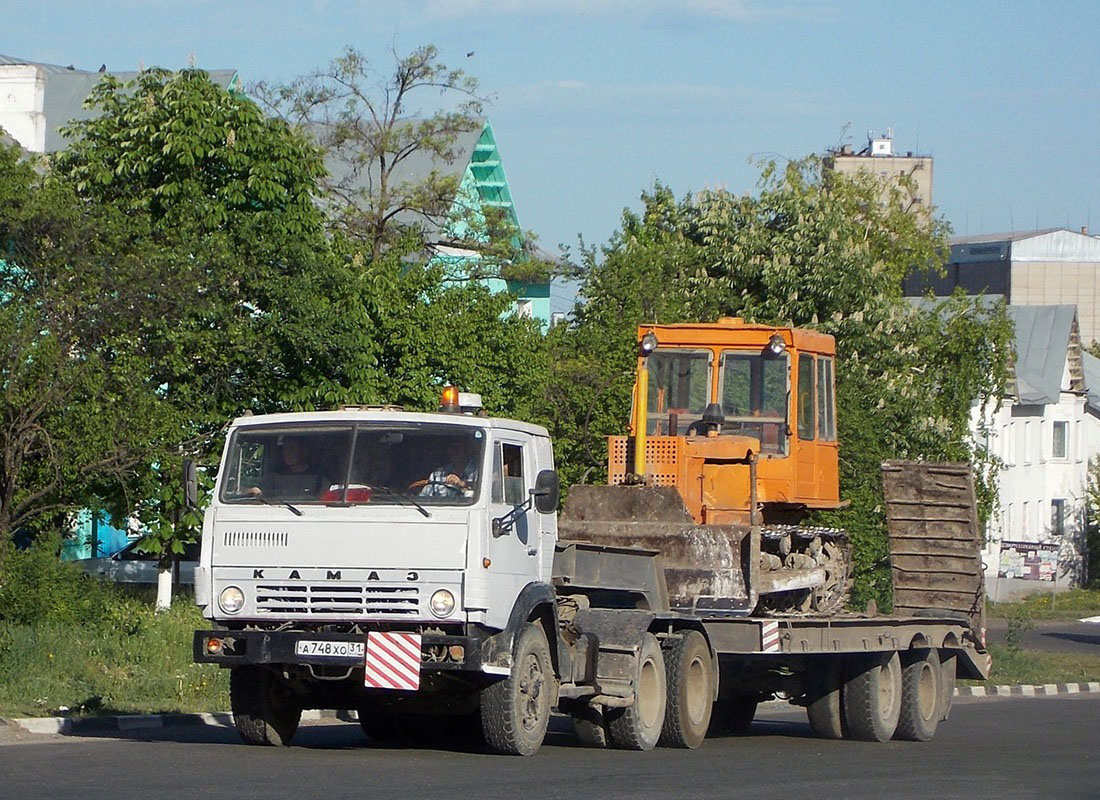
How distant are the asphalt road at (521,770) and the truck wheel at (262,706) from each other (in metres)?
0.22

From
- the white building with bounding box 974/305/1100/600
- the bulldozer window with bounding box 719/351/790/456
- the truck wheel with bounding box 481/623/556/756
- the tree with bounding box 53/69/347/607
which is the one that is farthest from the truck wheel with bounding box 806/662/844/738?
the white building with bounding box 974/305/1100/600

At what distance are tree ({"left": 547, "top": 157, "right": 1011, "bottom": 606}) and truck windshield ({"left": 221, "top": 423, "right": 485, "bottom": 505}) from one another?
15.5 metres

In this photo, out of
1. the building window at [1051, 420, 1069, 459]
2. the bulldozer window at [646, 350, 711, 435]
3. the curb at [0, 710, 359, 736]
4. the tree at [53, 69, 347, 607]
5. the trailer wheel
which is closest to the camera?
the curb at [0, 710, 359, 736]

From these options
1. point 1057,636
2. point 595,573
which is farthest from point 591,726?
point 1057,636

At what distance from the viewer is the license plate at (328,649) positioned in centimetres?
1196

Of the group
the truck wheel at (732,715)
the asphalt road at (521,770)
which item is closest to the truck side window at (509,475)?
the asphalt road at (521,770)

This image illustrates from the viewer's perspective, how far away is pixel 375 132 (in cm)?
3488

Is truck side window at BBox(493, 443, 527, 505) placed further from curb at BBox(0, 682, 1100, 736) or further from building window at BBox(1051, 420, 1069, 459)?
building window at BBox(1051, 420, 1069, 459)

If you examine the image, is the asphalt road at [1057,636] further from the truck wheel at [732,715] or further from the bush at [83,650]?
the bush at [83,650]

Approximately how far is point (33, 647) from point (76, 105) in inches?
1276

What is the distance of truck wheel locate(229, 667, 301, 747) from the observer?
13016 millimetres

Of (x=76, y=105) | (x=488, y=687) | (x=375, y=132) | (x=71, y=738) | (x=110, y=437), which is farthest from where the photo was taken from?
(x=76, y=105)

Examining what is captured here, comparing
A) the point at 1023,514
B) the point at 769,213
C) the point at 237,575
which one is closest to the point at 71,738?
the point at 237,575

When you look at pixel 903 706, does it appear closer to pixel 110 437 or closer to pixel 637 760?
pixel 637 760
